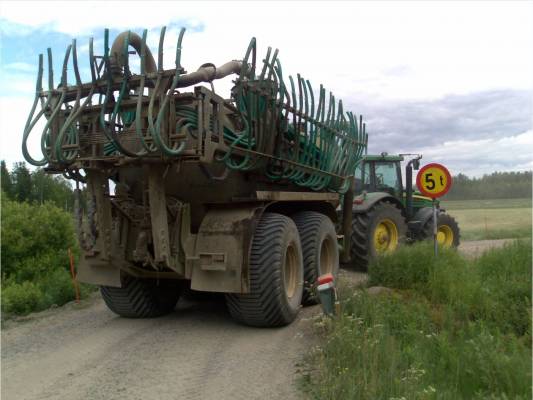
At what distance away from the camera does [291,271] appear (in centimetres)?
656

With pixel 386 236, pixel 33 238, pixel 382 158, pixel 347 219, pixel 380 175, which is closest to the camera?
pixel 347 219

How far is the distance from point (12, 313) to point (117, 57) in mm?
4870

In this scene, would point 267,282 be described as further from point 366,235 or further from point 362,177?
point 362,177

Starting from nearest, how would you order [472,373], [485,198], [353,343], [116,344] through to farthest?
[472,373], [353,343], [116,344], [485,198]

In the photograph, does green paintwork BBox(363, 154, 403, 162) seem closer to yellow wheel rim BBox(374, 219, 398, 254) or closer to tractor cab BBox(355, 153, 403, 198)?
tractor cab BBox(355, 153, 403, 198)

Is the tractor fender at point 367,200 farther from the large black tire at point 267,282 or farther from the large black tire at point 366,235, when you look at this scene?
the large black tire at point 267,282

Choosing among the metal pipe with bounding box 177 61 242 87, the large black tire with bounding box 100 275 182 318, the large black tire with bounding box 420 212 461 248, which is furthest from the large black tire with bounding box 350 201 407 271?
the metal pipe with bounding box 177 61 242 87

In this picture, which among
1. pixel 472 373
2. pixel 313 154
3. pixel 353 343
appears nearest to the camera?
pixel 472 373

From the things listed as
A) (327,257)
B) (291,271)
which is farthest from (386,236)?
(291,271)

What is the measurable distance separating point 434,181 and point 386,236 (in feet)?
10.3

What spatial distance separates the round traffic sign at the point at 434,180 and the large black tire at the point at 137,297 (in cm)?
394

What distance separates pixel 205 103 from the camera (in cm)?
506

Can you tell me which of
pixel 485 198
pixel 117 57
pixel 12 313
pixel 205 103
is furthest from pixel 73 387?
pixel 485 198

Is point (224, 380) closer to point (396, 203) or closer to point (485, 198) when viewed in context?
point (396, 203)
